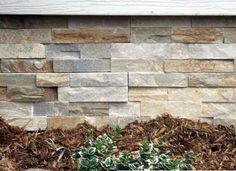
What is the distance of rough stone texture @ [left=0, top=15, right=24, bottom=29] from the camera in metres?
3.33

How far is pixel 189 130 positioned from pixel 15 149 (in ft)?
3.63

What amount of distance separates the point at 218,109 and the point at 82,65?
97 cm

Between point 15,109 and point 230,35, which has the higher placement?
point 230,35

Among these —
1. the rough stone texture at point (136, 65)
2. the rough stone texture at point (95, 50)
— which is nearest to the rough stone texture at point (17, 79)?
the rough stone texture at point (95, 50)

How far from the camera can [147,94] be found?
3396 millimetres

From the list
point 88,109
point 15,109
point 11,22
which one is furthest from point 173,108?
point 11,22

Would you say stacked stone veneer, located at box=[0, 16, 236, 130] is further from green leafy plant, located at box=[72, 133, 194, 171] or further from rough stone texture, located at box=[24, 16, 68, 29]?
green leafy plant, located at box=[72, 133, 194, 171]

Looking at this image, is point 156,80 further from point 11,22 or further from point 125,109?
point 11,22

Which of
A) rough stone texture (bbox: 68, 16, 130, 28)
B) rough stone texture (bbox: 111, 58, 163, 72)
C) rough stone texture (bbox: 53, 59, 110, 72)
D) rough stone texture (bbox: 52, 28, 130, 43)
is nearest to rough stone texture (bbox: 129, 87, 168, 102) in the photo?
rough stone texture (bbox: 111, 58, 163, 72)

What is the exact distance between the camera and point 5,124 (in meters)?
3.39

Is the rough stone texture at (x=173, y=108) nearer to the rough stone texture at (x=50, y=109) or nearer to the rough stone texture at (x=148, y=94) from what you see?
the rough stone texture at (x=148, y=94)

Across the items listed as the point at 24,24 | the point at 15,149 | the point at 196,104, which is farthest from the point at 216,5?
the point at 15,149

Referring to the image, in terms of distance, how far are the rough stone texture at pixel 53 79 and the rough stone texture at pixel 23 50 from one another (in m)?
0.14

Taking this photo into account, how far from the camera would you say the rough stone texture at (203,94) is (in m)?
3.38
